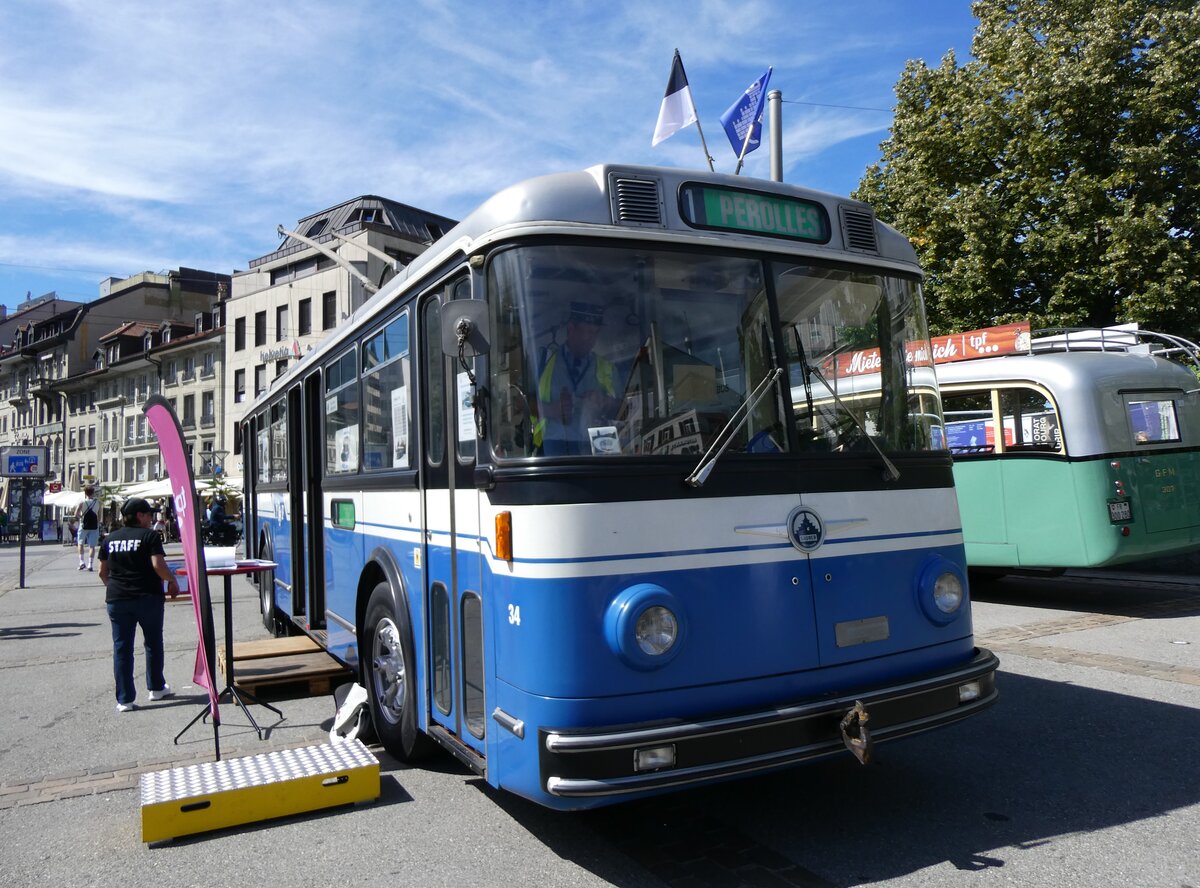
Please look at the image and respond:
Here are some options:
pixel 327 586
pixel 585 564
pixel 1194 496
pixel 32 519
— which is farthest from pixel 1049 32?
pixel 32 519

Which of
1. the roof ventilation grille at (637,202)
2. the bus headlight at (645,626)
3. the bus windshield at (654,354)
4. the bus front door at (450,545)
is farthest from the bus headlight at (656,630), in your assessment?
the roof ventilation grille at (637,202)

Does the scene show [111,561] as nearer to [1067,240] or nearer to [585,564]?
[585,564]

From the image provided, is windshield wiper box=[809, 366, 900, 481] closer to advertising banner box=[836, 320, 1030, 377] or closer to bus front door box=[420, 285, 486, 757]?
bus front door box=[420, 285, 486, 757]

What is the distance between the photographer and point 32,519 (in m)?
58.8

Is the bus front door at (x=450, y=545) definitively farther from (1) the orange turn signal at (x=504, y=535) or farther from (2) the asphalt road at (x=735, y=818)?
(2) the asphalt road at (x=735, y=818)

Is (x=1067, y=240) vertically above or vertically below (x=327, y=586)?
above

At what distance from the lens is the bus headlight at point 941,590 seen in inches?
180

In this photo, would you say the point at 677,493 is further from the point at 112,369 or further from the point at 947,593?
the point at 112,369

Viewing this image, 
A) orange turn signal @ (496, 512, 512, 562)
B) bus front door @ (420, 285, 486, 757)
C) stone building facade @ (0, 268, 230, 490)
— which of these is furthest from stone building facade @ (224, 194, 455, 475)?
orange turn signal @ (496, 512, 512, 562)

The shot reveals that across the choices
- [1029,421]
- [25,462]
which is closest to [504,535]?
[1029,421]

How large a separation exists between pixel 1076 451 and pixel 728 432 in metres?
7.97

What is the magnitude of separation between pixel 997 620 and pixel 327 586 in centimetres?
713

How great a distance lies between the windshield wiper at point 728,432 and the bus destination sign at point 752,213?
2.33ft

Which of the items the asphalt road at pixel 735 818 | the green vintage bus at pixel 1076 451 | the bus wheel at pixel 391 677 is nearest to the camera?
the asphalt road at pixel 735 818
